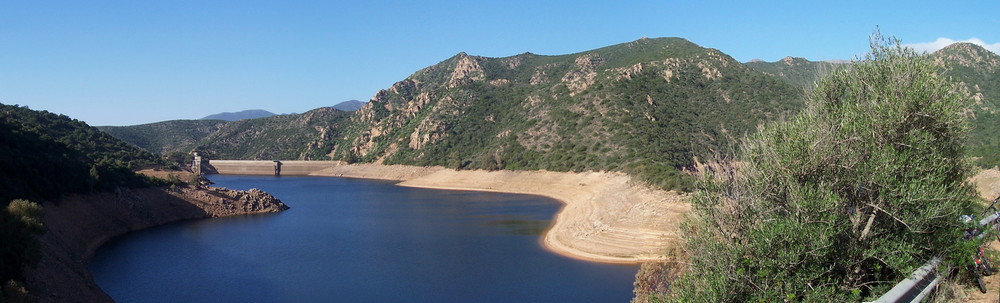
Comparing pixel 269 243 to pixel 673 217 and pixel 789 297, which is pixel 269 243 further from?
pixel 789 297

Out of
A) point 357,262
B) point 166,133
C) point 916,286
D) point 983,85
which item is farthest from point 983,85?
point 166,133

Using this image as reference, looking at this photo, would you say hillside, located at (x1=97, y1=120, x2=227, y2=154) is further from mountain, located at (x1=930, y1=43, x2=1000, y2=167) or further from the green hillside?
mountain, located at (x1=930, y1=43, x2=1000, y2=167)

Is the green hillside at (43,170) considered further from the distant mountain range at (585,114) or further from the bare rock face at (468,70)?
the bare rock face at (468,70)

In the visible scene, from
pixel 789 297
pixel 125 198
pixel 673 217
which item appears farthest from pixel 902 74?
pixel 125 198

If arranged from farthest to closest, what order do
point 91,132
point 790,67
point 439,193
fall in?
point 790,67
point 91,132
point 439,193

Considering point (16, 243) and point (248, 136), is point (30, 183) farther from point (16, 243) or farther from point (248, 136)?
point (248, 136)

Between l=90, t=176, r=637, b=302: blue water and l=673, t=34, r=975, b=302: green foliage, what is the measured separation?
41.5 feet

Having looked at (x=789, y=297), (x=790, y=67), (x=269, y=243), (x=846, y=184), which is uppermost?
(x=790, y=67)

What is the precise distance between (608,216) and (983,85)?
6306cm

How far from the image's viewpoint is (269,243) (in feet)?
130

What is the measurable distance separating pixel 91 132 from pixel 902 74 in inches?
3742

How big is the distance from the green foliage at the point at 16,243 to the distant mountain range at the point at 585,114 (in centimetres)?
2321

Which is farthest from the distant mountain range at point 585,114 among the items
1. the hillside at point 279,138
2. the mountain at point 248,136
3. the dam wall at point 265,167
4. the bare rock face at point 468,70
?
the dam wall at point 265,167

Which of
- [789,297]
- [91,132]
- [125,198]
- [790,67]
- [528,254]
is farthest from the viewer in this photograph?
[790,67]
